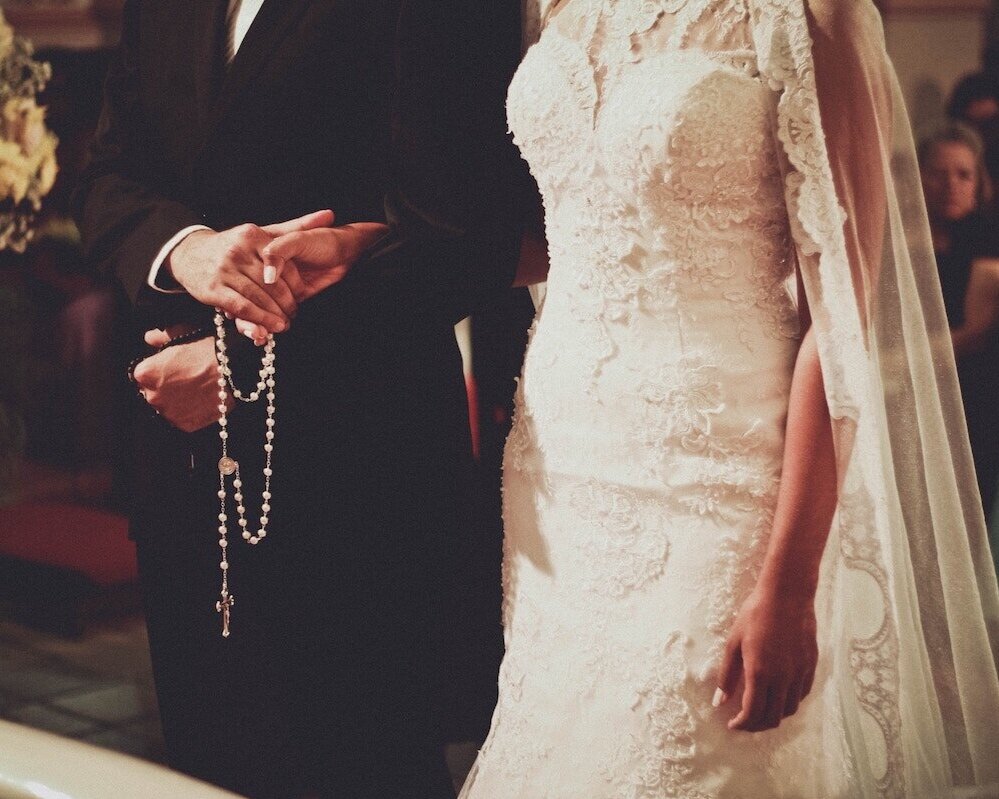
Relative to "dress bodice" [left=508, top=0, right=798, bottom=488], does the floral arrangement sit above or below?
above

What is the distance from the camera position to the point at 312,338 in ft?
6.02

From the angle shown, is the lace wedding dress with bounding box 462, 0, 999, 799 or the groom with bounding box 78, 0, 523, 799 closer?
the lace wedding dress with bounding box 462, 0, 999, 799

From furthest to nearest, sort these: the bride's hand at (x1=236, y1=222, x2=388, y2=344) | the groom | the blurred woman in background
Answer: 1. the blurred woman in background
2. the groom
3. the bride's hand at (x1=236, y1=222, x2=388, y2=344)

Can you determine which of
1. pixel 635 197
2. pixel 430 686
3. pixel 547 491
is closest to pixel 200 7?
pixel 635 197

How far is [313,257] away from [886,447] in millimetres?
818

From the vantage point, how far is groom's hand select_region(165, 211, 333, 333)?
1.70m

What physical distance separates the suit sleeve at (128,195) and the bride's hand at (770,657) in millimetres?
965

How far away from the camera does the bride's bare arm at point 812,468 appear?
4.73 ft

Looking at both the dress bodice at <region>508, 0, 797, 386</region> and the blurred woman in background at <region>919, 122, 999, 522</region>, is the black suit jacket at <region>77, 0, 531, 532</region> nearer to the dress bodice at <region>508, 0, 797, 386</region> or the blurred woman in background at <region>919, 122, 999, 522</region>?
the dress bodice at <region>508, 0, 797, 386</region>

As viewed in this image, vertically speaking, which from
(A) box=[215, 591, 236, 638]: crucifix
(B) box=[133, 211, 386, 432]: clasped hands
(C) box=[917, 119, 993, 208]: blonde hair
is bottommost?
(A) box=[215, 591, 236, 638]: crucifix

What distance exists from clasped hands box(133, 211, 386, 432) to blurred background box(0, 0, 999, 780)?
0.31 m

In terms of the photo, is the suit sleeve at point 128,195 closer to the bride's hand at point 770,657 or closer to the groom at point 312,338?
the groom at point 312,338

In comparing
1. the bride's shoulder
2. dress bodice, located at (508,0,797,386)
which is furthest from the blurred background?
the bride's shoulder

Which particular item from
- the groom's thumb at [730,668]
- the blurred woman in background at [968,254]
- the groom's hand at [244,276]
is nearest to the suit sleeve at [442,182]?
the groom's hand at [244,276]
